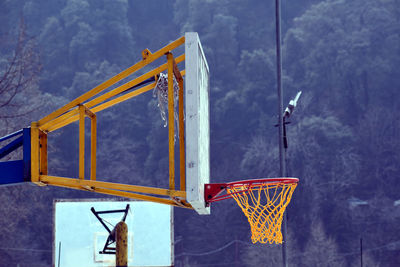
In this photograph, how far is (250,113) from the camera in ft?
210

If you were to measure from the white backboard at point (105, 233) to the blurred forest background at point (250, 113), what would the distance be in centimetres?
2719

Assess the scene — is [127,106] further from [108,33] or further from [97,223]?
[97,223]

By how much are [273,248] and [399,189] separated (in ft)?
51.8

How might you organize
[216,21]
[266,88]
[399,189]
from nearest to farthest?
[399,189], [266,88], [216,21]

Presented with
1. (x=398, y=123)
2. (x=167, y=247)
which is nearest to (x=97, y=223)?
(x=167, y=247)

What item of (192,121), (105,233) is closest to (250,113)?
(105,233)

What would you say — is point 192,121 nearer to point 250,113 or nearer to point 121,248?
point 121,248

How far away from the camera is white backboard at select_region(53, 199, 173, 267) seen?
16.8 metres

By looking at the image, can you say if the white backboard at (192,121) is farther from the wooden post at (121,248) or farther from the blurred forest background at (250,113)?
the blurred forest background at (250,113)

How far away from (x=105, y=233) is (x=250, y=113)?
47.5 metres

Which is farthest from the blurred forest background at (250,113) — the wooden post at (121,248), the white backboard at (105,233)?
the wooden post at (121,248)

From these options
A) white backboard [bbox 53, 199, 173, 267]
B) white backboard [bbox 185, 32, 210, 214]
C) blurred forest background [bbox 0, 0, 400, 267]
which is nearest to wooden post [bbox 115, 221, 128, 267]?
white backboard [bbox 185, 32, 210, 214]

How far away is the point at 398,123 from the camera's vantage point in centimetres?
5997

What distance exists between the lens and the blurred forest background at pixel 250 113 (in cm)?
5188
